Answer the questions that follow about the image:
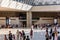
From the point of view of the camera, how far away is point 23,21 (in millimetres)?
54469

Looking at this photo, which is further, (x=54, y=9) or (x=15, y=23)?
(x=15, y=23)

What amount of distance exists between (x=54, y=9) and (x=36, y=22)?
10.5 meters

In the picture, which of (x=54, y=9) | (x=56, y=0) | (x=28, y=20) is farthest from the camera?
(x=56, y=0)

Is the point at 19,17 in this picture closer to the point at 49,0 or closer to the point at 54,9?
the point at 49,0

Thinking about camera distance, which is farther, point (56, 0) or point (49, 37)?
point (56, 0)

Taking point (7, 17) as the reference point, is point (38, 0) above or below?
above

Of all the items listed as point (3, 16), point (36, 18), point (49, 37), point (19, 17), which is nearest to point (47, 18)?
point (36, 18)

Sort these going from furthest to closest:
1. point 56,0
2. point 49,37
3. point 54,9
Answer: point 56,0 < point 54,9 < point 49,37

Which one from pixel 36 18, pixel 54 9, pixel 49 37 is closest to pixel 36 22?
pixel 36 18

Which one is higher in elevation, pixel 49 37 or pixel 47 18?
pixel 49 37

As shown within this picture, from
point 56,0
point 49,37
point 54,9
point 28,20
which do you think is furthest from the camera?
point 56,0

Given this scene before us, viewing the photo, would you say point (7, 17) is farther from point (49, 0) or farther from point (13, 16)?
point (49, 0)

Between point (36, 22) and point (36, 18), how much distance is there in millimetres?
1117

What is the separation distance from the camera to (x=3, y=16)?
180 ft
